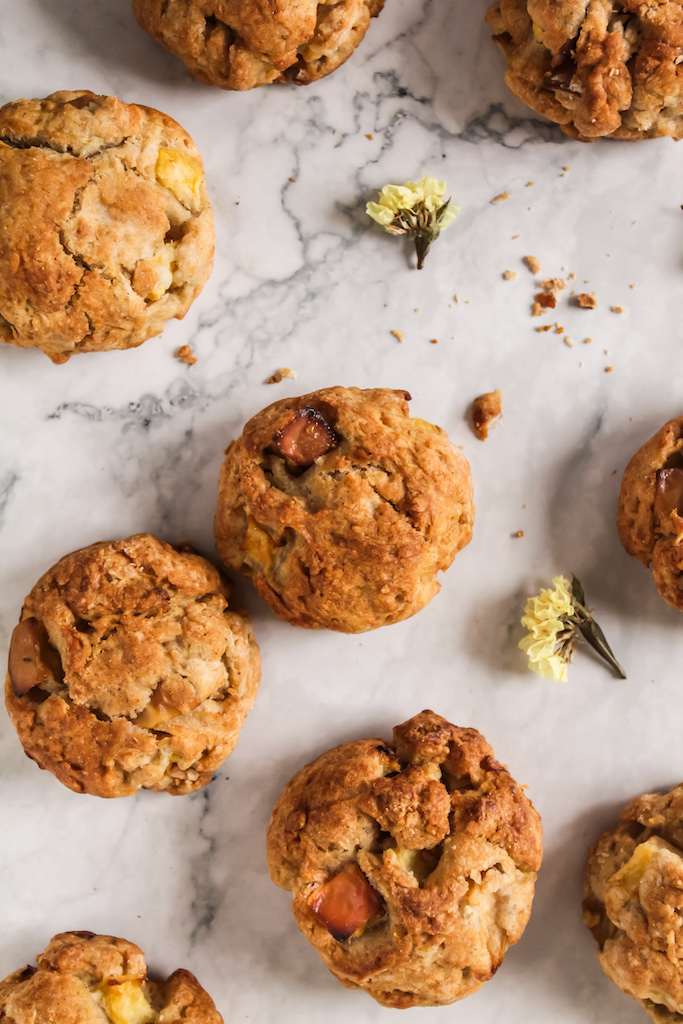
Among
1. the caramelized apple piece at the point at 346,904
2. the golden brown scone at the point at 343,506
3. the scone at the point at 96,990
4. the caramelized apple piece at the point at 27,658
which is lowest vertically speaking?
the scone at the point at 96,990

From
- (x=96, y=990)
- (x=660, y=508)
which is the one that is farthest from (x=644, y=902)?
(x=96, y=990)

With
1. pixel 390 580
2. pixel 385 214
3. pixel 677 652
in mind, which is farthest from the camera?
pixel 677 652

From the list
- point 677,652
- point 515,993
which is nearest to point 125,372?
point 677,652

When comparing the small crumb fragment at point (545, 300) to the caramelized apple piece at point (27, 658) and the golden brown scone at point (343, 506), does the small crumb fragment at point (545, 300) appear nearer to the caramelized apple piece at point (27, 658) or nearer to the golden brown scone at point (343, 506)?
the golden brown scone at point (343, 506)

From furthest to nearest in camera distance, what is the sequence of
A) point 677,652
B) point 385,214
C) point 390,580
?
point 677,652 → point 385,214 → point 390,580

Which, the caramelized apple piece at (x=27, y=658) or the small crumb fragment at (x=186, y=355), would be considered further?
the small crumb fragment at (x=186, y=355)

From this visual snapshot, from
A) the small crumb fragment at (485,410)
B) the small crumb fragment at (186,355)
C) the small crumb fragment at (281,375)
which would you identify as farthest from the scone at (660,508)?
the small crumb fragment at (186,355)

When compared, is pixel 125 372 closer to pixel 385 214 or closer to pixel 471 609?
pixel 385 214
